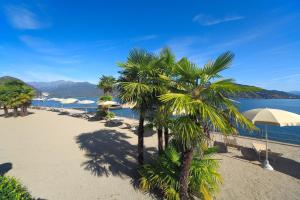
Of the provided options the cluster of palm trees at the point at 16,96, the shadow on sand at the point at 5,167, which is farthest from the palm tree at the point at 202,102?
the cluster of palm trees at the point at 16,96

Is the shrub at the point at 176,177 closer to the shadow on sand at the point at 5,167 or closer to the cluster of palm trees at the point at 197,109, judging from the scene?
the cluster of palm trees at the point at 197,109

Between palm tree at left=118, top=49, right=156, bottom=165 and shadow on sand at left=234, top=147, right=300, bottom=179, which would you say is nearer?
palm tree at left=118, top=49, right=156, bottom=165

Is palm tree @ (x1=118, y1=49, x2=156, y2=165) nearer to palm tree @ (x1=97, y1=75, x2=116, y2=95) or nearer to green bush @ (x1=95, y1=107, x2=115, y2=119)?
green bush @ (x1=95, y1=107, x2=115, y2=119)

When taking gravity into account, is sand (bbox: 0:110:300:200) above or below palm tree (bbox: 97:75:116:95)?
below

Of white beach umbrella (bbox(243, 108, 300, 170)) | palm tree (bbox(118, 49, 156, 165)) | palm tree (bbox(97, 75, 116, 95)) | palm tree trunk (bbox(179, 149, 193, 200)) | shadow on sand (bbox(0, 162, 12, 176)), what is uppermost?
palm tree (bbox(97, 75, 116, 95))

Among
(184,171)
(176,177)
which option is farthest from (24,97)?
(184,171)

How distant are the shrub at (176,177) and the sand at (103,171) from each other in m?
0.46

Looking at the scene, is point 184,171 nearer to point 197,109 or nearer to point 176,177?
point 176,177

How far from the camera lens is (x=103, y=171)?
7.68m

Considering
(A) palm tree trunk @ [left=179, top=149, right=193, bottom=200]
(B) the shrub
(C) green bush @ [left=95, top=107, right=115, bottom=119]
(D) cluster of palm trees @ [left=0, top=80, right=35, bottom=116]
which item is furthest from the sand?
(D) cluster of palm trees @ [left=0, top=80, right=35, bottom=116]

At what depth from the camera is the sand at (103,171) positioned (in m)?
6.03

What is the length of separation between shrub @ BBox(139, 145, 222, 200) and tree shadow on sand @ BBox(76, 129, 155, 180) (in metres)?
1.08

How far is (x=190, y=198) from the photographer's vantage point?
18.9 ft

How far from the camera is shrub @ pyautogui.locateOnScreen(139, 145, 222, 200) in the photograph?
18.4 ft
